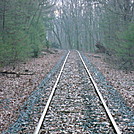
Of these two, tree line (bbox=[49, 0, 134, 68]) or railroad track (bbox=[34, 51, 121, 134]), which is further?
tree line (bbox=[49, 0, 134, 68])

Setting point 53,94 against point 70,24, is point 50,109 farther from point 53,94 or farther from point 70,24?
point 70,24

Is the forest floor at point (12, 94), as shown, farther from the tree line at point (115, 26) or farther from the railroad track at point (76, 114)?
the tree line at point (115, 26)

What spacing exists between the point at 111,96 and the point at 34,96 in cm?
315

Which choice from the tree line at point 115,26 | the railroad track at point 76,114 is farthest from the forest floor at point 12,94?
the tree line at point 115,26

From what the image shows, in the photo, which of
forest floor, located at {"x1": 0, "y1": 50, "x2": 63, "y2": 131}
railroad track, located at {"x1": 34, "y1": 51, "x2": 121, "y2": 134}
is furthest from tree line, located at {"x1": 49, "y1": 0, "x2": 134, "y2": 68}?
railroad track, located at {"x1": 34, "y1": 51, "x2": 121, "y2": 134}

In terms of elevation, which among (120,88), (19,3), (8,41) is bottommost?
(120,88)

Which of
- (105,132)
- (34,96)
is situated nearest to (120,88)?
(34,96)

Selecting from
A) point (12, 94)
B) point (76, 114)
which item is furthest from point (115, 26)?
point (76, 114)

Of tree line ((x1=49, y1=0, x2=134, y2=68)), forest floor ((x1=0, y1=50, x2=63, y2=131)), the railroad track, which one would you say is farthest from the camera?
tree line ((x1=49, y1=0, x2=134, y2=68))

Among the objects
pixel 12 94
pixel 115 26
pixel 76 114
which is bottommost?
pixel 12 94

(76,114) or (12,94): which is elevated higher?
(76,114)

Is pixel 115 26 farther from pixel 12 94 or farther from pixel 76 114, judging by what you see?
pixel 76 114

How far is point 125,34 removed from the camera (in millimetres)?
18703

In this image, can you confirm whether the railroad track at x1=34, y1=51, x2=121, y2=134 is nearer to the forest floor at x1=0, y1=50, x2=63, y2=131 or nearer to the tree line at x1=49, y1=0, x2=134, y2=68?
the forest floor at x1=0, y1=50, x2=63, y2=131
